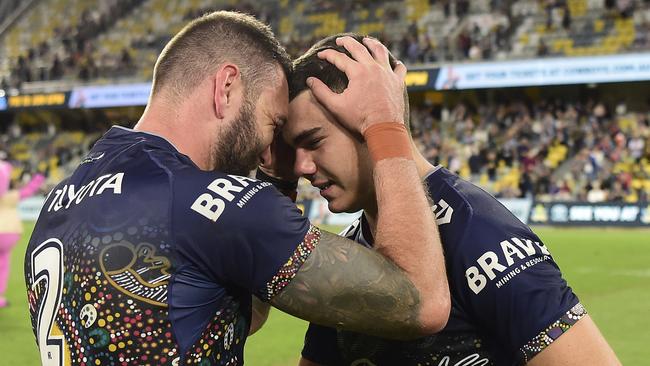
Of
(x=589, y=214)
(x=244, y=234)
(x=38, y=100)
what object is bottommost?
(x=38, y=100)

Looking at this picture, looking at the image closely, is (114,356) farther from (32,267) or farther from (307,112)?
(307,112)

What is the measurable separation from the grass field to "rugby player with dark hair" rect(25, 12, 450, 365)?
18.6 ft

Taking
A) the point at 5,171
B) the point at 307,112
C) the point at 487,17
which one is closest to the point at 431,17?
the point at 487,17

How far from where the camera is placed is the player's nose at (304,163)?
322 centimetres

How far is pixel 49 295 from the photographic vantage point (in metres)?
2.56

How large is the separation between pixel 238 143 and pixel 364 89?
0.44 meters

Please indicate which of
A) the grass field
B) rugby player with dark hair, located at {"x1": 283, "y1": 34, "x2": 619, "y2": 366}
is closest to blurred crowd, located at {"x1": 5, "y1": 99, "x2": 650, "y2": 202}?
the grass field

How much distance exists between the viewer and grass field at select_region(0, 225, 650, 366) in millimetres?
8555

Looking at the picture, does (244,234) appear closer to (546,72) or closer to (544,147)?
(544,147)

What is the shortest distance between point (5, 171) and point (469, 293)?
9.43m

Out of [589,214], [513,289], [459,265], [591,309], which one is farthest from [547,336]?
[589,214]

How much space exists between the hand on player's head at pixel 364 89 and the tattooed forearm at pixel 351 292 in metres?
0.52

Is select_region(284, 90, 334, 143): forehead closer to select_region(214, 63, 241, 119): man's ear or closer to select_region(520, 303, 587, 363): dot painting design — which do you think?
select_region(214, 63, 241, 119): man's ear

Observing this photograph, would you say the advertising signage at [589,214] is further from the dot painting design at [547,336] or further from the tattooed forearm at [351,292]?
the tattooed forearm at [351,292]
